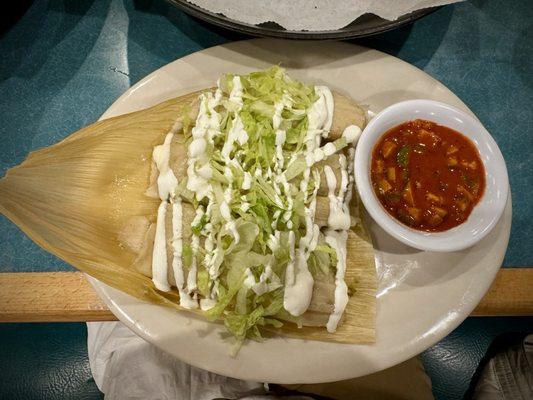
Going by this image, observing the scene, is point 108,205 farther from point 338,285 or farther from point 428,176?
point 428,176

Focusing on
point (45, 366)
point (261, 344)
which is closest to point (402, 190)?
point (261, 344)

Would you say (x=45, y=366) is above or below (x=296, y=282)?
below

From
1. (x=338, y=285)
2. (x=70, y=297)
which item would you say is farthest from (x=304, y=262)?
(x=70, y=297)

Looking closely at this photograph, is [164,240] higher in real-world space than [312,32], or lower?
lower

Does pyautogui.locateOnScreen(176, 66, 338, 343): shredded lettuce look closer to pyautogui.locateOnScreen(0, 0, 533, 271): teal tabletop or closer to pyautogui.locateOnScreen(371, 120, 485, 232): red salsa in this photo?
pyautogui.locateOnScreen(371, 120, 485, 232): red salsa

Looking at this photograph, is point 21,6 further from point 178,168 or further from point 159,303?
point 159,303

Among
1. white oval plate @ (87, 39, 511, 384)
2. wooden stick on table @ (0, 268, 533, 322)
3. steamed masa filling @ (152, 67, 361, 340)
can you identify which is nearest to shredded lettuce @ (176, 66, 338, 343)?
steamed masa filling @ (152, 67, 361, 340)
